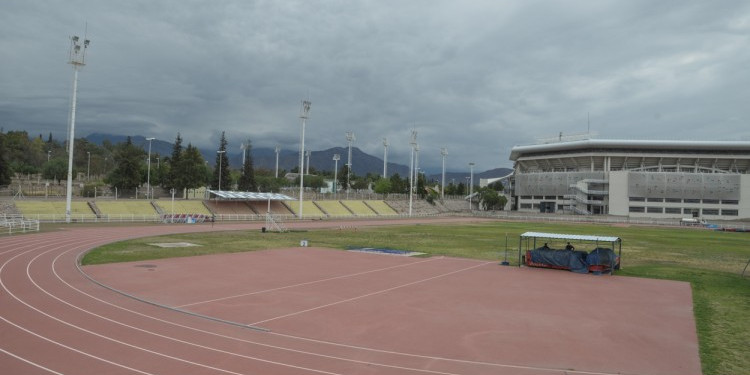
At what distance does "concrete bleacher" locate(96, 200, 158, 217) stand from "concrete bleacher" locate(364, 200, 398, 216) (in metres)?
41.5

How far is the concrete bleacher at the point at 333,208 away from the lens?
274ft

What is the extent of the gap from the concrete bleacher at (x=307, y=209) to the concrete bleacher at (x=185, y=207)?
46.5ft

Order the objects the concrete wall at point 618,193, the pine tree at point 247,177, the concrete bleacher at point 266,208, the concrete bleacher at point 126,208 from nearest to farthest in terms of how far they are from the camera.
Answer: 1. the concrete bleacher at point 126,208
2. the concrete bleacher at point 266,208
3. the pine tree at point 247,177
4. the concrete wall at point 618,193

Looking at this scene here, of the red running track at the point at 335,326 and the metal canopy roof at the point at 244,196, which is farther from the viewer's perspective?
the metal canopy roof at the point at 244,196

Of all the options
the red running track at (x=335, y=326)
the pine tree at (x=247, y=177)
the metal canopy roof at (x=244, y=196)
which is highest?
the pine tree at (x=247, y=177)

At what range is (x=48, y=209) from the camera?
5416 cm

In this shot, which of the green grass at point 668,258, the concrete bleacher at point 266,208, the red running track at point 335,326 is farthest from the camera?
the concrete bleacher at point 266,208

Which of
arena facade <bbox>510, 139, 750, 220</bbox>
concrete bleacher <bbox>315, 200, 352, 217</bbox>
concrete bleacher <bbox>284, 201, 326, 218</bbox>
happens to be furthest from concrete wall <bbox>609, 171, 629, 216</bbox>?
concrete bleacher <bbox>284, 201, 326, 218</bbox>

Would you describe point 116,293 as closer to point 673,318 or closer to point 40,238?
point 673,318

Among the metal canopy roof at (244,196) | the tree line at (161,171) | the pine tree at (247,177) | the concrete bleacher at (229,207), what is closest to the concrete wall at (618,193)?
the tree line at (161,171)

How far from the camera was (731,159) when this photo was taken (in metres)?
116

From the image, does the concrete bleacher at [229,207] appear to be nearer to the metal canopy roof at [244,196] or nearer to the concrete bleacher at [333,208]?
the metal canopy roof at [244,196]

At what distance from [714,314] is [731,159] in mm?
123713

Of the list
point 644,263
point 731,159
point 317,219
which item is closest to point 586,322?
point 644,263
